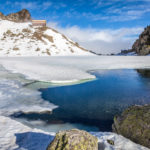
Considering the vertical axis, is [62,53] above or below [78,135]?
above

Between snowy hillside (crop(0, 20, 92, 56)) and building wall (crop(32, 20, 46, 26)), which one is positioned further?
building wall (crop(32, 20, 46, 26))

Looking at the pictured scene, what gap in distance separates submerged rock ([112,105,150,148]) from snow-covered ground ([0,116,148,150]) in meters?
0.20

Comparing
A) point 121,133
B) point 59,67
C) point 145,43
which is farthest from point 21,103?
point 145,43

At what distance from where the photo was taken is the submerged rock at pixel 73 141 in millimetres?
3088

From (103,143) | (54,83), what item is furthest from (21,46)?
(103,143)

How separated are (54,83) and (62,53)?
200 ft

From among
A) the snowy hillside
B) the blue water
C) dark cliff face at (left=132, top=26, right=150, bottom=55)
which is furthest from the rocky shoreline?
dark cliff face at (left=132, top=26, right=150, bottom=55)

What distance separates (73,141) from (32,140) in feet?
6.23

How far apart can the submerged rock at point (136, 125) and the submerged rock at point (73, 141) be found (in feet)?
5.31

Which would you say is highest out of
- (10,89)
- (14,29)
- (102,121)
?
(14,29)

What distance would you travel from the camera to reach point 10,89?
35.6 ft

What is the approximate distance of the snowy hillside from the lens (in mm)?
66938

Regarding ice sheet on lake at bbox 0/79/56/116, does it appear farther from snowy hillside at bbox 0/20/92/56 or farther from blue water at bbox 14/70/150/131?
snowy hillside at bbox 0/20/92/56

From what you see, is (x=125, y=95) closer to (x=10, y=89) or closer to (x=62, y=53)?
(x=10, y=89)
